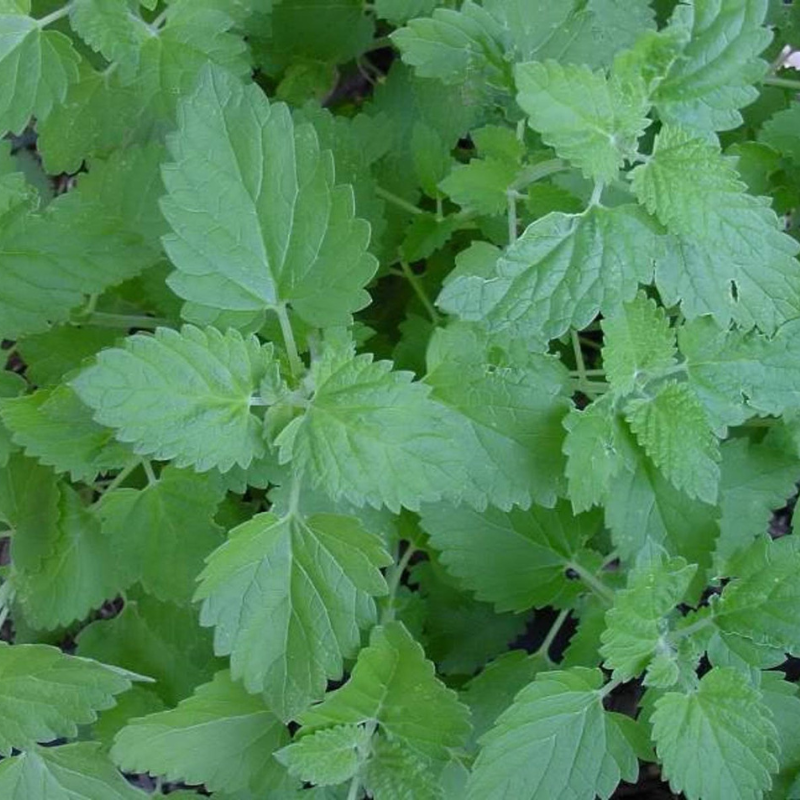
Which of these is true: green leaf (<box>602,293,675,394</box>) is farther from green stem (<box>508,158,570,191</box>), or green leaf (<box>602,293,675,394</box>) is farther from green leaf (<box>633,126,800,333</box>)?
green stem (<box>508,158,570,191</box>)

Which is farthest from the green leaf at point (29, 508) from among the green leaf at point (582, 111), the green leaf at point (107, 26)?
the green leaf at point (582, 111)

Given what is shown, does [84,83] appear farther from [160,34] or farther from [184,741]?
[184,741]

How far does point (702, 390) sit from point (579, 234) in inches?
13.9

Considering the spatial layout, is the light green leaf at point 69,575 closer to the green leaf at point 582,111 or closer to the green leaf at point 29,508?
the green leaf at point 29,508

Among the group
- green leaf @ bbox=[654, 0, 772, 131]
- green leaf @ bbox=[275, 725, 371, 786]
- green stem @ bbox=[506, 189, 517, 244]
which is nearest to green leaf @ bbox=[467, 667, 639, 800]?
green leaf @ bbox=[275, 725, 371, 786]

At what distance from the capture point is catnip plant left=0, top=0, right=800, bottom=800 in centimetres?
142

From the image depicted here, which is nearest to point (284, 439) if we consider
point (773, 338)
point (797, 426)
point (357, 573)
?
point (357, 573)

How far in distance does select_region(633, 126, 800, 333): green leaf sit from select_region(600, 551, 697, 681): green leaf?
1.21ft

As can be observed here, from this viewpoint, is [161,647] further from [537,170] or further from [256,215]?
[537,170]

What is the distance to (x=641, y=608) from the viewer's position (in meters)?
1.53

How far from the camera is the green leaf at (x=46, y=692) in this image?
1639 millimetres

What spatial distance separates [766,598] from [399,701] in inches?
22.2

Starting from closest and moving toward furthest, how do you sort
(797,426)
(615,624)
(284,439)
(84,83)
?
1. (284,439)
2. (615,624)
3. (797,426)
4. (84,83)

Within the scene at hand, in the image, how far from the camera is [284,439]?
1.42m
